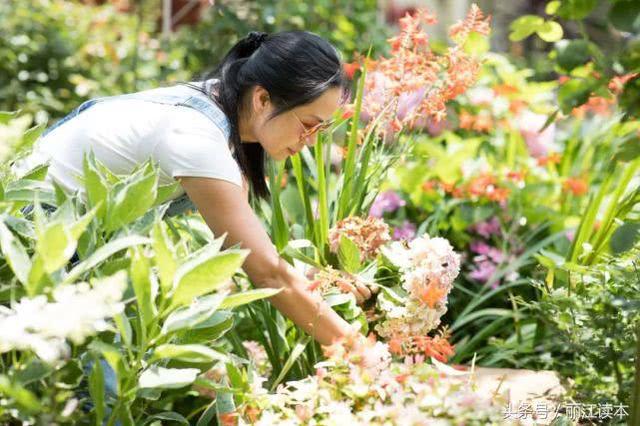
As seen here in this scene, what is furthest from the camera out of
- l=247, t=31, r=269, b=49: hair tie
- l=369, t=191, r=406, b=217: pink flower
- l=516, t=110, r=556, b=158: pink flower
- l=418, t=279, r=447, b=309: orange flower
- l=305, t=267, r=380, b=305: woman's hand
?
l=516, t=110, r=556, b=158: pink flower

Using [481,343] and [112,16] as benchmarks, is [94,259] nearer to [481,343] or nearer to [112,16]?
[481,343]

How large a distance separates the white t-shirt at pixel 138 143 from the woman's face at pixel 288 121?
0.10 metres

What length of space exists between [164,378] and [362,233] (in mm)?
887

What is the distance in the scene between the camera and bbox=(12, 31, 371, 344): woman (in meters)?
1.94

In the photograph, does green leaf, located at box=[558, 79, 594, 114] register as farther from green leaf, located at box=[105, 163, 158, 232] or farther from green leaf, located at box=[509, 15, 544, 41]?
green leaf, located at box=[105, 163, 158, 232]

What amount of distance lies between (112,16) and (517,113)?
3976 millimetres

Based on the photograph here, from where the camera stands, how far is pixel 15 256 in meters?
1.44

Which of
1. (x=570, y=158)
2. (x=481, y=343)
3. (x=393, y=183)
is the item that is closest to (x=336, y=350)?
(x=481, y=343)

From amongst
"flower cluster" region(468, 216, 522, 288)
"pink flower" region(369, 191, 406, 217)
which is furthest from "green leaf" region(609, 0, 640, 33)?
"pink flower" region(369, 191, 406, 217)

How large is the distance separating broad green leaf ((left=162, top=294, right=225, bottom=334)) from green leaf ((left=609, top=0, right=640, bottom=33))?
2.64ft

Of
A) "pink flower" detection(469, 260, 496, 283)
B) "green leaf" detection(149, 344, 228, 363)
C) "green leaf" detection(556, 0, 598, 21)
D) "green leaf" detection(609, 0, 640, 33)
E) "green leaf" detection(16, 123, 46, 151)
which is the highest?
"green leaf" detection(609, 0, 640, 33)

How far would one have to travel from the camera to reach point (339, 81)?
2.20 m

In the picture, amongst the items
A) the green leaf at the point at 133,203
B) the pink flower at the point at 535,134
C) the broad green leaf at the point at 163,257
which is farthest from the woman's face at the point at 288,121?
the pink flower at the point at 535,134

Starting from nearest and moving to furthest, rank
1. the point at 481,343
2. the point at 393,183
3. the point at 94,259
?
1. the point at 94,259
2. the point at 481,343
3. the point at 393,183
